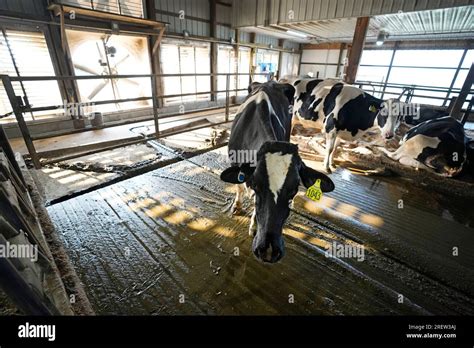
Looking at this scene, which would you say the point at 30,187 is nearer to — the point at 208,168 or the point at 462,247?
the point at 208,168

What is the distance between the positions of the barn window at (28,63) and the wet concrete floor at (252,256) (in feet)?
17.3

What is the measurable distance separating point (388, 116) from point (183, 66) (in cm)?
892

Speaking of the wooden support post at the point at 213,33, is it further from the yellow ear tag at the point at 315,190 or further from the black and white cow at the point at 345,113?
the yellow ear tag at the point at 315,190

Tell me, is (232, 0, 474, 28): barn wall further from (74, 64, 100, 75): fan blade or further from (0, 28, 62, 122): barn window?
(0, 28, 62, 122): barn window

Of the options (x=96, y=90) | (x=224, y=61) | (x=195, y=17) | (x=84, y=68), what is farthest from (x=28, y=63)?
(x=224, y=61)

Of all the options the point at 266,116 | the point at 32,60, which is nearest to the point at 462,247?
the point at 266,116

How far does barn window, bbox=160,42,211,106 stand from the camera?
966 centimetres

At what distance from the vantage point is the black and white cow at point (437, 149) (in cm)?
421

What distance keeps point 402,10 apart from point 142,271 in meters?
8.74

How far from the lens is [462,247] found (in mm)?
2619

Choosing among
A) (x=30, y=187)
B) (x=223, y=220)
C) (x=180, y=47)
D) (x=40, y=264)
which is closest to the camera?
(x=40, y=264)

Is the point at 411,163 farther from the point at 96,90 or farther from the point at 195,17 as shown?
the point at 195,17

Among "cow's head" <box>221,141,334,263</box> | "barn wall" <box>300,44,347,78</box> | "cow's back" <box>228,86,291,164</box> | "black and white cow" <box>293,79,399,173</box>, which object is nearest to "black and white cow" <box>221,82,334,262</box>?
"cow's head" <box>221,141,334,263</box>

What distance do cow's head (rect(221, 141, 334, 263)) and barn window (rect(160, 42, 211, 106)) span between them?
8.14m
